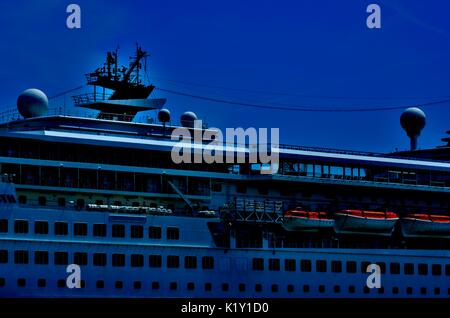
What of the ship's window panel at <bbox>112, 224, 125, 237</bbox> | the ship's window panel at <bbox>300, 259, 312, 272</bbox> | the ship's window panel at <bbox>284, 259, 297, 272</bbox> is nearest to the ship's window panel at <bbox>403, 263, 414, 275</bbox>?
the ship's window panel at <bbox>300, 259, 312, 272</bbox>

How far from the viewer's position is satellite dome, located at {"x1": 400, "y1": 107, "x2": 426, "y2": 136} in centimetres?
7969

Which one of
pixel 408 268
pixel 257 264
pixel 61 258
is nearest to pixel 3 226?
pixel 61 258

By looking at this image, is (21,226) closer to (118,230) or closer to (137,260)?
Answer: (118,230)

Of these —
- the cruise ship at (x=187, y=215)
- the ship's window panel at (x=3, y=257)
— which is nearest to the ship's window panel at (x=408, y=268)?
the cruise ship at (x=187, y=215)

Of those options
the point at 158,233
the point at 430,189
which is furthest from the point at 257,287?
the point at 430,189

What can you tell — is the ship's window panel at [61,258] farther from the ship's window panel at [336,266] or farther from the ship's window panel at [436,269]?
the ship's window panel at [436,269]

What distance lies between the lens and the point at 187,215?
5872cm

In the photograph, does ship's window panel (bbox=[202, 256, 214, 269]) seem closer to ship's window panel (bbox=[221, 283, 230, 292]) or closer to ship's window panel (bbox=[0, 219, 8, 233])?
ship's window panel (bbox=[221, 283, 230, 292])

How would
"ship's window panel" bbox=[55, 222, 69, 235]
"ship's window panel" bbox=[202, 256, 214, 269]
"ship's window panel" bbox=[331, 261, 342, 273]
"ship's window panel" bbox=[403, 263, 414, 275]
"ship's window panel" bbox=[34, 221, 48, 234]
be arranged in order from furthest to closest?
"ship's window panel" bbox=[403, 263, 414, 275] → "ship's window panel" bbox=[331, 261, 342, 273] → "ship's window panel" bbox=[202, 256, 214, 269] → "ship's window panel" bbox=[55, 222, 69, 235] → "ship's window panel" bbox=[34, 221, 48, 234]

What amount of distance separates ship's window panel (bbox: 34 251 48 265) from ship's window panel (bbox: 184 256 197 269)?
787cm

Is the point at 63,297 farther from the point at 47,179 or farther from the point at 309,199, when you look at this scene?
the point at 309,199

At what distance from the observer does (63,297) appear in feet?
175

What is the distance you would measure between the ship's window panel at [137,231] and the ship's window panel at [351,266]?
13413 millimetres

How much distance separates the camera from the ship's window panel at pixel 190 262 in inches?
2250
